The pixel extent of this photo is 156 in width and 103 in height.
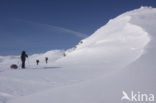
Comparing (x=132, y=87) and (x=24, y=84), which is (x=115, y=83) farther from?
(x=24, y=84)

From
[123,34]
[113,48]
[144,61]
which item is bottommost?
[144,61]

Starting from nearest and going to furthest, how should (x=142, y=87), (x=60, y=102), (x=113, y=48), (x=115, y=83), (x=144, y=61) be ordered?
(x=60, y=102)
(x=142, y=87)
(x=115, y=83)
(x=144, y=61)
(x=113, y=48)

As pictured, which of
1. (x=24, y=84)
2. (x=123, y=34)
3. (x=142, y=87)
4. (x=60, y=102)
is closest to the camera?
(x=60, y=102)

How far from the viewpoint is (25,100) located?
723 cm

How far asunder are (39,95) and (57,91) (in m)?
0.83

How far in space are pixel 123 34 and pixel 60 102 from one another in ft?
83.7

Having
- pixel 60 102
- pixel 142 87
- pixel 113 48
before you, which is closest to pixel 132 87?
pixel 142 87

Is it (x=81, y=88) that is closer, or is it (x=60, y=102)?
(x=60, y=102)

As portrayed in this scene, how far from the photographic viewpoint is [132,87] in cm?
824

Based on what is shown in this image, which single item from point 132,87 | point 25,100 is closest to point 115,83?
point 132,87

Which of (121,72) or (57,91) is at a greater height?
(121,72)

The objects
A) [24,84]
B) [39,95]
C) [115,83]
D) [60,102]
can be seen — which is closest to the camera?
[60,102]

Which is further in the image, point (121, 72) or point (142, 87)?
point (121, 72)

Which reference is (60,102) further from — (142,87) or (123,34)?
(123,34)
